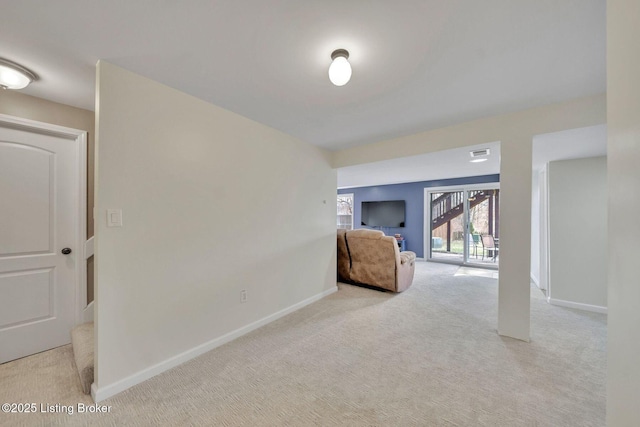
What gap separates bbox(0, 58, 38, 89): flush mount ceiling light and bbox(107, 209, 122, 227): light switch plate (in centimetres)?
116

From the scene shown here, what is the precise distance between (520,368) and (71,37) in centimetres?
385

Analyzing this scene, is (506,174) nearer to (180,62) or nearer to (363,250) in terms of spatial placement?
(363,250)

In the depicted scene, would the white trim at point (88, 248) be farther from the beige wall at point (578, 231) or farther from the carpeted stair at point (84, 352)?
the beige wall at point (578, 231)

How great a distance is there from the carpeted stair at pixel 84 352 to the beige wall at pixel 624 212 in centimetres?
276

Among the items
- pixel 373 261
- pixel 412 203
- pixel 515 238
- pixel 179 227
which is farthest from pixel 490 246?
pixel 179 227

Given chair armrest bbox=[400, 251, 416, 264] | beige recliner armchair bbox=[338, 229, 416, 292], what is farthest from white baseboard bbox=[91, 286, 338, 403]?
chair armrest bbox=[400, 251, 416, 264]

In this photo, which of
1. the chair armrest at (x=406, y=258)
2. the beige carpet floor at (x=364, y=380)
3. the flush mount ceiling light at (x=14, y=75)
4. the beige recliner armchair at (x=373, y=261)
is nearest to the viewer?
the beige carpet floor at (x=364, y=380)

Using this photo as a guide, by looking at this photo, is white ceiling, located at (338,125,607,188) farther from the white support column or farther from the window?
the window

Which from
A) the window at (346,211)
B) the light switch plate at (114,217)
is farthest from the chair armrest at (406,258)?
Answer: the window at (346,211)

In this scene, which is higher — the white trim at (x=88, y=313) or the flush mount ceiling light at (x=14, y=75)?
the flush mount ceiling light at (x=14, y=75)

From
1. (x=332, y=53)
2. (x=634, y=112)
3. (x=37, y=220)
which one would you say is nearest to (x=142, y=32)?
(x=332, y=53)

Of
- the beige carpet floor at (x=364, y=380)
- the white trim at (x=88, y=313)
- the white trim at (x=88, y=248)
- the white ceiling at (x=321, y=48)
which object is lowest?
the beige carpet floor at (x=364, y=380)

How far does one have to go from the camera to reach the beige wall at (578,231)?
3.05 metres

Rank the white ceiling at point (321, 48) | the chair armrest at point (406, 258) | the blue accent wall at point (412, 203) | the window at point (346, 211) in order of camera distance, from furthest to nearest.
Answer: the window at point (346, 211), the blue accent wall at point (412, 203), the chair armrest at point (406, 258), the white ceiling at point (321, 48)
